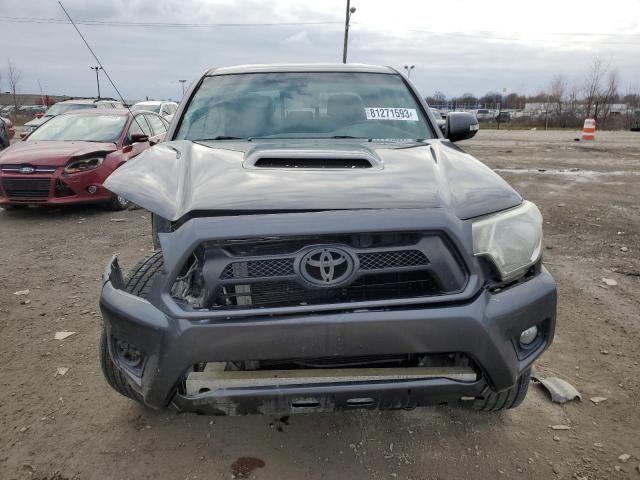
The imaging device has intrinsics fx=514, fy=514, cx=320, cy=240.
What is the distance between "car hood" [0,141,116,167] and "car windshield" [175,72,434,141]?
14.8 feet

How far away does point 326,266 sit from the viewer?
6.01 feet

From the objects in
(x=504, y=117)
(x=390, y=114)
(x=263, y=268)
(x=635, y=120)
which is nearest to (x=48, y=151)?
(x=390, y=114)

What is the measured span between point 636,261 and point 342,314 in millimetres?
4401

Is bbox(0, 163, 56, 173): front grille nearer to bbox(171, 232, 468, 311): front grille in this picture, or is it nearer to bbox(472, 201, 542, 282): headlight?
bbox(171, 232, 468, 311): front grille

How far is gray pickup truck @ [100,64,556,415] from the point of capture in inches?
70.4

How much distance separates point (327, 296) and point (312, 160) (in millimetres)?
778

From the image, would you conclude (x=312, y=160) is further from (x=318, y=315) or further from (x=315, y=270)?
(x=318, y=315)

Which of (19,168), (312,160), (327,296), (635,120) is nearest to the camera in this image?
(327,296)

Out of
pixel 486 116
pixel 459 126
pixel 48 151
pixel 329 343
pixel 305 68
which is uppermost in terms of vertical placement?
pixel 305 68

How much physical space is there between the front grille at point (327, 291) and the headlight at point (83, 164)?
20.6ft

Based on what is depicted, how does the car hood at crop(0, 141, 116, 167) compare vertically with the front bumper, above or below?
above

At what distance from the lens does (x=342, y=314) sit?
1.80 metres

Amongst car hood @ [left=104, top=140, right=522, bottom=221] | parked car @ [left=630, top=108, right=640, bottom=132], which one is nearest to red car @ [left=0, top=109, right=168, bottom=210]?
car hood @ [left=104, top=140, right=522, bottom=221]

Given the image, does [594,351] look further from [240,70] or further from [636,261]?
[240,70]
